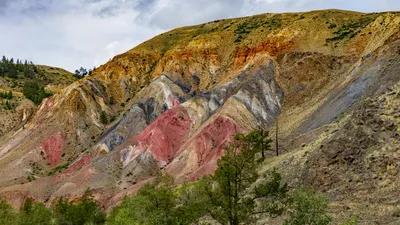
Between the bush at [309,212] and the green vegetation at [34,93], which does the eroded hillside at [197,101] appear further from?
the bush at [309,212]

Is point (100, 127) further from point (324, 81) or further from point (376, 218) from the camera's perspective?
point (376, 218)

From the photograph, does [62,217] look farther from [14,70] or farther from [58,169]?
[14,70]

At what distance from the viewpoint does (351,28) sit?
90.2 metres

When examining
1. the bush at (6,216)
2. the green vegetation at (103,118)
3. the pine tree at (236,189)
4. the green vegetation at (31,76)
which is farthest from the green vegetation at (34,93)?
the pine tree at (236,189)

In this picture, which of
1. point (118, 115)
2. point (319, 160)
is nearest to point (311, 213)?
point (319, 160)

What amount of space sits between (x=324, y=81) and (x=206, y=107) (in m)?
23.7

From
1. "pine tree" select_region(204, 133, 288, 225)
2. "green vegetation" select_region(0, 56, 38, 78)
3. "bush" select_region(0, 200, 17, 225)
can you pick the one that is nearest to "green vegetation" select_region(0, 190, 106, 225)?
"bush" select_region(0, 200, 17, 225)

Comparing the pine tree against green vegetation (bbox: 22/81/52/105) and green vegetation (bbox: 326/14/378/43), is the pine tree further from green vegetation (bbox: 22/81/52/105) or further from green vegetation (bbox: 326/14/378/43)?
green vegetation (bbox: 22/81/52/105)

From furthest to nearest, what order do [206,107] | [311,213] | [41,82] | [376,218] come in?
A: [41,82] < [206,107] < [376,218] < [311,213]

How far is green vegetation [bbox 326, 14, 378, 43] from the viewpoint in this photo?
87.2 m

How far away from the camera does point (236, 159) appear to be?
2195cm

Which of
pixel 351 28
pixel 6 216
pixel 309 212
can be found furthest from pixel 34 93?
pixel 309 212

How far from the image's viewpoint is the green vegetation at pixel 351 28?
286ft

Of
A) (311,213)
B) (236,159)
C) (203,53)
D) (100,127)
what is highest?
(203,53)
